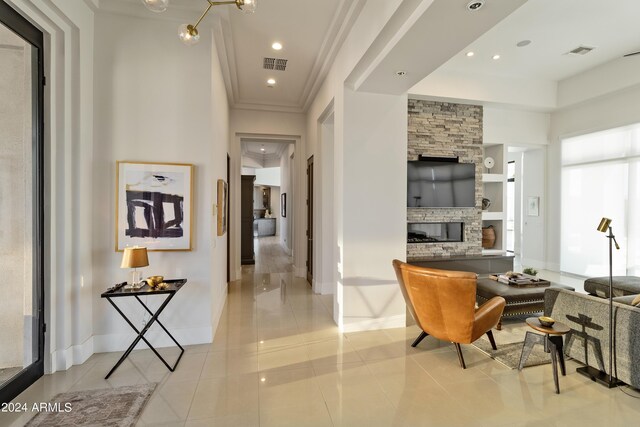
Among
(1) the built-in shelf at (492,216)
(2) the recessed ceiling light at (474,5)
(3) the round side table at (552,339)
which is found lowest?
(3) the round side table at (552,339)

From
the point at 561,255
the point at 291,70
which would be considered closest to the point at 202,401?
the point at 291,70

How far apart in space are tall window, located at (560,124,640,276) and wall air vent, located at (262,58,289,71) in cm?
626

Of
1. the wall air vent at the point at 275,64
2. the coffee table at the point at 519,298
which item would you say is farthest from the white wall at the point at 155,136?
the coffee table at the point at 519,298

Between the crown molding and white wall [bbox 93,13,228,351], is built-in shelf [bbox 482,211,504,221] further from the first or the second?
white wall [bbox 93,13,228,351]

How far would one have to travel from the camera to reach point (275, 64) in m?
→ 4.54

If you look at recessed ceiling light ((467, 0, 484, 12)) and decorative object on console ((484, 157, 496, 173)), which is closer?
recessed ceiling light ((467, 0, 484, 12))

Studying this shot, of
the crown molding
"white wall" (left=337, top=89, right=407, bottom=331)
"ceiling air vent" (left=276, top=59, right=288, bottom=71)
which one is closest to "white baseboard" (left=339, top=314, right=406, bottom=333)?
"white wall" (left=337, top=89, right=407, bottom=331)

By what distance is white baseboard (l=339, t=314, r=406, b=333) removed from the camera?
12.3 ft

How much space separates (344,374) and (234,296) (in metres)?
2.93

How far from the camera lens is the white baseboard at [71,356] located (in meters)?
2.76

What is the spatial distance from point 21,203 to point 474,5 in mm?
3910

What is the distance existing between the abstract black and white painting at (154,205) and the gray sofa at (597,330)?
383cm

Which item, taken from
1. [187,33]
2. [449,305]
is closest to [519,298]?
[449,305]

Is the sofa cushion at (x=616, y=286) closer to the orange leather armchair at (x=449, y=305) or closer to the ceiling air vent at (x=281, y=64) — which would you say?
the orange leather armchair at (x=449, y=305)
